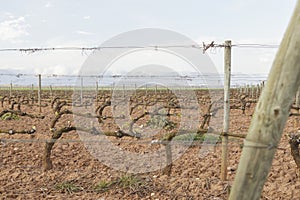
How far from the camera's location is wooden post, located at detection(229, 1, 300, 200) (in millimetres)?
1418

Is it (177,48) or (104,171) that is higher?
(177,48)

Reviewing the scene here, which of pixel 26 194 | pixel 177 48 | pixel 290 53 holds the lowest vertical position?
pixel 26 194

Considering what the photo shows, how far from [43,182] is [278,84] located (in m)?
4.02

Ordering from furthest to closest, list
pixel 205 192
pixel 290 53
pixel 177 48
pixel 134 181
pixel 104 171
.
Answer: pixel 177 48 < pixel 104 171 < pixel 134 181 < pixel 205 192 < pixel 290 53

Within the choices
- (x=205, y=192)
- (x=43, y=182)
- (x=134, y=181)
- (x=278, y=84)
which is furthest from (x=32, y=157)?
(x=278, y=84)

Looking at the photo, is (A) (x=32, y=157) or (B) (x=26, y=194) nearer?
(B) (x=26, y=194)

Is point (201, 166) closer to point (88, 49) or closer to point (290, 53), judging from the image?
point (88, 49)

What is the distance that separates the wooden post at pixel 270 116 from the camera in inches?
55.8

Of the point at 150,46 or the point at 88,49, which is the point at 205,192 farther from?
the point at 88,49

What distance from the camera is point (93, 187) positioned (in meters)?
4.41

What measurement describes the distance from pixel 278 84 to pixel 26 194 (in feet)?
12.2

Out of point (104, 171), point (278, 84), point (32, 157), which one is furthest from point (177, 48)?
point (278, 84)

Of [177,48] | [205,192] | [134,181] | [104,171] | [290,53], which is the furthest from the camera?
[177,48]

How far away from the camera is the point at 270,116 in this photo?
1495mm
